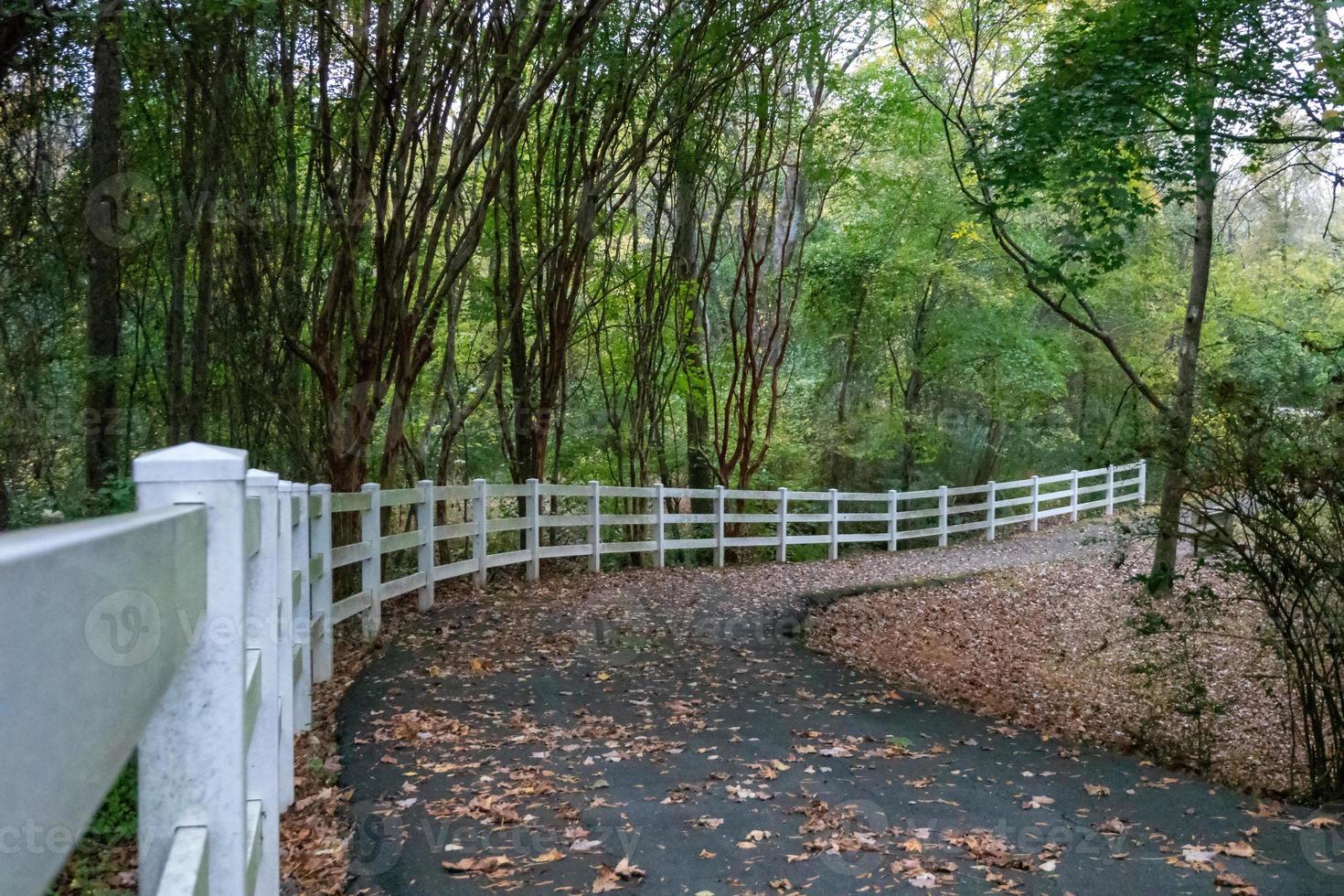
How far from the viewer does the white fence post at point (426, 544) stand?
9.59 metres

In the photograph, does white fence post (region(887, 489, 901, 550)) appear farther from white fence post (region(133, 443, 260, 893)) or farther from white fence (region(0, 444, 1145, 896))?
white fence post (region(133, 443, 260, 893))

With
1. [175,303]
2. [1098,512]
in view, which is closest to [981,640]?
[175,303]

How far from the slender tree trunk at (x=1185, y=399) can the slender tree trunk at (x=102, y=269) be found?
8.55m

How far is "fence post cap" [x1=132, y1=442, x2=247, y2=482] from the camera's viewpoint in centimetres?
143

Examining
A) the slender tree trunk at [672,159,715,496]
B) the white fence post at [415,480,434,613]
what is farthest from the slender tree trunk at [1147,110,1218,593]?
the slender tree trunk at [672,159,715,496]

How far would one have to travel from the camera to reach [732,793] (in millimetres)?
5215

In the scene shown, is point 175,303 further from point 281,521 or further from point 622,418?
point 622,418

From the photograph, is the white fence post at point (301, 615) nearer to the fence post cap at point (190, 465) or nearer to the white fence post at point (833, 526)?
the fence post cap at point (190, 465)

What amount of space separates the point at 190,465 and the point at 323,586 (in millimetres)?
5456

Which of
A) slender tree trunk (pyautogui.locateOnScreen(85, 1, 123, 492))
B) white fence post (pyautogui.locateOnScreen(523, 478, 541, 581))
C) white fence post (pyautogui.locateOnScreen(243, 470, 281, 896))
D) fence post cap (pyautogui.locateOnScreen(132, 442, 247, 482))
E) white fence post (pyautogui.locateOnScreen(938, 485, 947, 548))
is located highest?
slender tree trunk (pyautogui.locateOnScreen(85, 1, 123, 492))

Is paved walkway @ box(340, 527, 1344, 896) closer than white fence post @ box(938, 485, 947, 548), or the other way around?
paved walkway @ box(340, 527, 1344, 896)

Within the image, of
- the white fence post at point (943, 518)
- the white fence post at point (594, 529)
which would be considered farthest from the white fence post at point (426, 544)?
the white fence post at point (943, 518)

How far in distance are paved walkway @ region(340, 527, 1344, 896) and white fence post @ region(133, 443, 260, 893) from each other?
2723mm

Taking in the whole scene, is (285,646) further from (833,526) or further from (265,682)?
(833,526)
